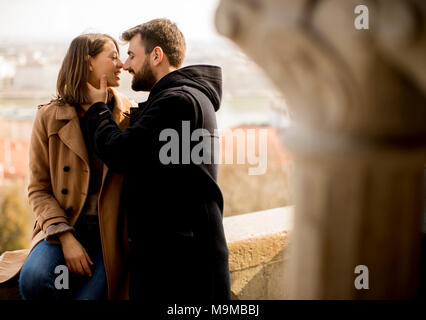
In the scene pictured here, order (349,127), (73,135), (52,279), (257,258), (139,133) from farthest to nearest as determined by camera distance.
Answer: (257,258) → (73,135) → (52,279) → (139,133) → (349,127)

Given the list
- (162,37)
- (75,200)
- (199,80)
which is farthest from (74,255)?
(162,37)

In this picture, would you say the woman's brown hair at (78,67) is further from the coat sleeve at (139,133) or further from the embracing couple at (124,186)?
the coat sleeve at (139,133)

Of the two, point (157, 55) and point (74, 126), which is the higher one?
point (157, 55)

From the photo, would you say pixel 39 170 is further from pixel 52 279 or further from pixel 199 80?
pixel 199 80

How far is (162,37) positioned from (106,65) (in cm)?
29

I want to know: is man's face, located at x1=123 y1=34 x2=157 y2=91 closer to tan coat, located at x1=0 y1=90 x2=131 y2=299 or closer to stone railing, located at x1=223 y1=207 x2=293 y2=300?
tan coat, located at x1=0 y1=90 x2=131 y2=299

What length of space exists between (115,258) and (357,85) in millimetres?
1559

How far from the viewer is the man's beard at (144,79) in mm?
2027

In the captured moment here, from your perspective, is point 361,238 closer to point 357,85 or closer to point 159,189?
point 357,85

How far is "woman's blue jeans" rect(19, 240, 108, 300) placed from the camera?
1.83 m

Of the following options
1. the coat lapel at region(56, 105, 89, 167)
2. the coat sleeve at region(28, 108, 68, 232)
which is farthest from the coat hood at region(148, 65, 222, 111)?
the coat sleeve at region(28, 108, 68, 232)

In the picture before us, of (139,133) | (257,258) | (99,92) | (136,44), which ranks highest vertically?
(136,44)

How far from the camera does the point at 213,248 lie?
1835 millimetres

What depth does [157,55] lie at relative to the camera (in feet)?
6.63
